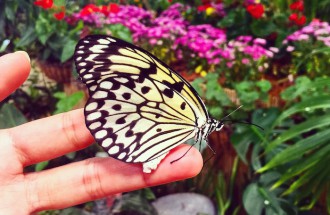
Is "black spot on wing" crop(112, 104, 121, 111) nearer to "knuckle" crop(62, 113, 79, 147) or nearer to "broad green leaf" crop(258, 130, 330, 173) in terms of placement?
"knuckle" crop(62, 113, 79, 147)

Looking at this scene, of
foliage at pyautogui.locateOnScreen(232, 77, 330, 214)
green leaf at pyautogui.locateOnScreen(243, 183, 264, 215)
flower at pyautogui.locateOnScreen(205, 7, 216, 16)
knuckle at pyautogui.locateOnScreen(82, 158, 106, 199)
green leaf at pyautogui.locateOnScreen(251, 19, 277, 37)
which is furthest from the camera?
flower at pyautogui.locateOnScreen(205, 7, 216, 16)

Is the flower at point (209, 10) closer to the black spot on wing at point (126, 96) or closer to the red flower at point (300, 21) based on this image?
the red flower at point (300, 21)

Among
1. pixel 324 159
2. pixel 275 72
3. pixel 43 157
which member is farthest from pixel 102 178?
pixel 275 72

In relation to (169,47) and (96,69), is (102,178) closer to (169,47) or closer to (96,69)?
(96,69)

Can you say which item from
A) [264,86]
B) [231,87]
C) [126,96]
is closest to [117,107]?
[126,96]

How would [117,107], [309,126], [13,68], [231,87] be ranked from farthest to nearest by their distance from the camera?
[231,87], [309,126], [13,68], [117,107]

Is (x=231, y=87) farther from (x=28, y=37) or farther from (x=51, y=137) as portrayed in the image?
(x=51, y=137)

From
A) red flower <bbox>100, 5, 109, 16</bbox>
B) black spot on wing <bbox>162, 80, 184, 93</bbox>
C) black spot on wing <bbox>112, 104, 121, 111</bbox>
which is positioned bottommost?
red flower <bbox>100, 5, 109, 16</bbox>

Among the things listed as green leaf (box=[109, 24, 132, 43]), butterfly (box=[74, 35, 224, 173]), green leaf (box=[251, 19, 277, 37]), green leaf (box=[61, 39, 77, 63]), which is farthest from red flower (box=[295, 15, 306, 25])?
butterfly (box=[74, 35, 224, 173])
